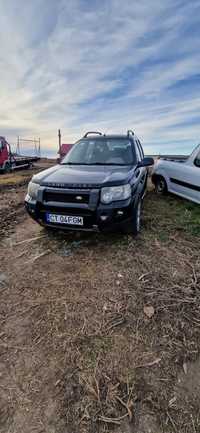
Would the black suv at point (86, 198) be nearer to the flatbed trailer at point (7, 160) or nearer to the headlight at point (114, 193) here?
the headlight at point (114, 193)

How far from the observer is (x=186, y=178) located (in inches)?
208

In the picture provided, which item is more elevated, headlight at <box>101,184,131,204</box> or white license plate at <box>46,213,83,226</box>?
headlight at <box>101,184,131,204</box>

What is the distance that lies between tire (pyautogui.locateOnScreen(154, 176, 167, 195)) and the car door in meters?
0.37

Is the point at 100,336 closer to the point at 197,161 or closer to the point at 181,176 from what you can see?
the point at 197,161


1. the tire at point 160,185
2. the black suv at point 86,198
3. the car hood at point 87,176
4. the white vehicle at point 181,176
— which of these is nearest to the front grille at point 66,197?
the black suv at point 86,198

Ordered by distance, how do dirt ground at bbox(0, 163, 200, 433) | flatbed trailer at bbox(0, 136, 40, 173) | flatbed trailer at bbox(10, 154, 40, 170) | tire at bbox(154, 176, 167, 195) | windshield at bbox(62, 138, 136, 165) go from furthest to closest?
flatbed trailer at bbox(10, 154, 40, 170)
flatbed trailer at bbox(0, 136, 40, 173)
tire at bbox(154, 176, 167, 195)
windshield at bbox(62, 138, 136, 165)
dirt ground at bbox(0, 163, 200, 433)

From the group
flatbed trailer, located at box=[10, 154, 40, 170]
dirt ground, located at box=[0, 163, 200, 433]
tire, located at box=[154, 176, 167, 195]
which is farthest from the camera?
flatbed trailer, located at box=[10, 154, 40, 170]

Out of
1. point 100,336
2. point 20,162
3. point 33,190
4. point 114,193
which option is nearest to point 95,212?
point 114,193

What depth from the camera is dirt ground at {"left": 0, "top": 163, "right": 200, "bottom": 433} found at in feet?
4.51

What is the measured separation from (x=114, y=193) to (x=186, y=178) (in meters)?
2.98

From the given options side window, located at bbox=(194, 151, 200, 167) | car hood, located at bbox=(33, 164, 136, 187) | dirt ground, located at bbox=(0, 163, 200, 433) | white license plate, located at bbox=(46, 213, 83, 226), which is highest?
side window, located at bbox=(194, 151, 200, 167)

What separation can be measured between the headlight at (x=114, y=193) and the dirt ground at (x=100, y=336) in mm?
751

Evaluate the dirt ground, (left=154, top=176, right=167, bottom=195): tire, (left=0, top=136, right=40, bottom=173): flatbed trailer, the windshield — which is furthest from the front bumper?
(left=0, top=136, right=40, bottom=173): flatbed trailer

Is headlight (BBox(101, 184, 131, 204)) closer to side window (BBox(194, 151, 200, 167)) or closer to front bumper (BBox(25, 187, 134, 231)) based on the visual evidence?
front bumper (BBox(25, 187, 134, 231))
